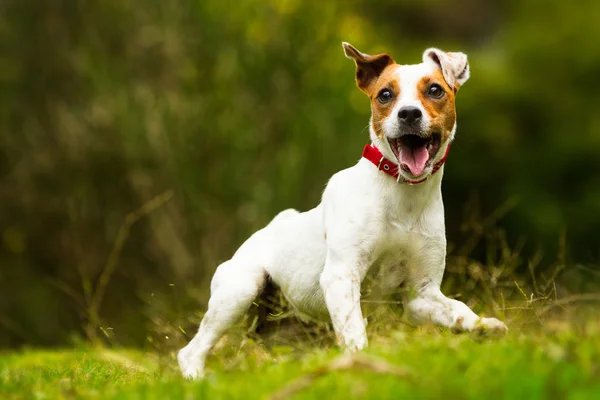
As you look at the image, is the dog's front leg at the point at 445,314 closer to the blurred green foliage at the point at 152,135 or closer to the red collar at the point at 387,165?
the red collar at the point at 387,165

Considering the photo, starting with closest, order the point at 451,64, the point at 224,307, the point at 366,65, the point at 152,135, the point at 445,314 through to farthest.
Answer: the point at 445,314 < the point at 451,64 < the point at 366,65 < the point at 224,307 < the point at 152,135

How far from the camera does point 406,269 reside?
579cm

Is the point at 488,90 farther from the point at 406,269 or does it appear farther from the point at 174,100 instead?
the point at 406,269

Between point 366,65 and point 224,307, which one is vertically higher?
point 366,65

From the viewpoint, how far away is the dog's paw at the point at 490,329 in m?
4.90

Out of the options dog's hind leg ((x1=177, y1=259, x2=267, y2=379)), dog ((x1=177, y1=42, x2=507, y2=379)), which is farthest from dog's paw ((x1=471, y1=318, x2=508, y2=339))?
dog's hind leg ((x1=177, y1=259, x2=267, y2=379))

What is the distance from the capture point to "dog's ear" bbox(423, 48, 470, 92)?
18.9 feet

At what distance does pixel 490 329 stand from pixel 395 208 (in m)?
0.99

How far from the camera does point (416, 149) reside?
559cm

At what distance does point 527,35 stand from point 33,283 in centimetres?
1315

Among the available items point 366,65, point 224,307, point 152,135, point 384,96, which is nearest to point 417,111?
point 384,96

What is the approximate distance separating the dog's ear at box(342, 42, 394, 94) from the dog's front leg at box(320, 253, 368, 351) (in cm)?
110

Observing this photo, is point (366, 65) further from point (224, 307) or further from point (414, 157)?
point (224, 307)

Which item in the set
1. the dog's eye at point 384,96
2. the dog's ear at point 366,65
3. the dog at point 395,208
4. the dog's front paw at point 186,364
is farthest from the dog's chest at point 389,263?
the dog's front paw at point 186,364
